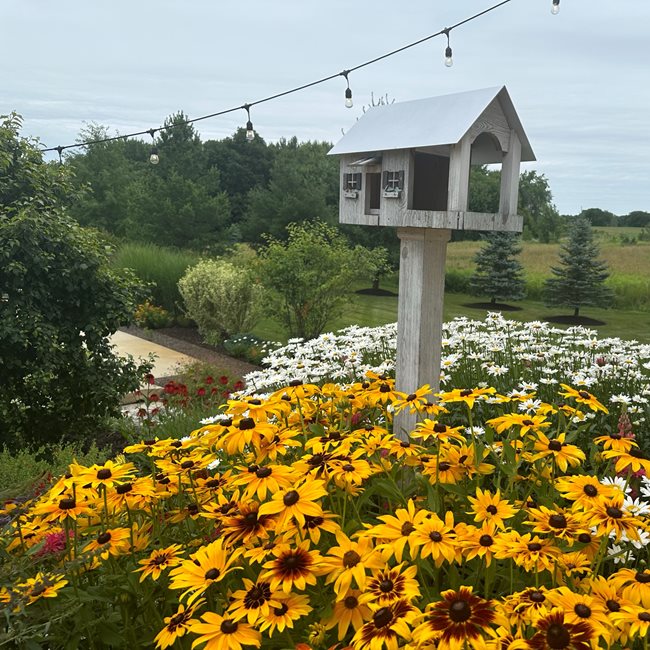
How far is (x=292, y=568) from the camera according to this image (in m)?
1.19

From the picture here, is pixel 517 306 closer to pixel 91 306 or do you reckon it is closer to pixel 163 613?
pixel 91 306

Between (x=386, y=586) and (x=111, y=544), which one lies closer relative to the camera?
(x=386, y=586)

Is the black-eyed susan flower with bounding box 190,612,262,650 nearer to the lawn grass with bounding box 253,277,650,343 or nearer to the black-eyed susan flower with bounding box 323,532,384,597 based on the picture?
the black-eyed susan flower with bounding box 323,532,384,597

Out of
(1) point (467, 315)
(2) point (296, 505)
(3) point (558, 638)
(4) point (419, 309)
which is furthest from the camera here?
(1) point (467, 315)

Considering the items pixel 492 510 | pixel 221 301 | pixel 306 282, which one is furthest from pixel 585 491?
pixel 221 301

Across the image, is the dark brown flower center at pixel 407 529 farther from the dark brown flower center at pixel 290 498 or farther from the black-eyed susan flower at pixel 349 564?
the dark brown flower center at pixel 290 498

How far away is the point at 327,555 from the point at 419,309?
2530 millimetres

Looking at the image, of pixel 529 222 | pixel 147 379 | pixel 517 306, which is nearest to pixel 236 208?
pixel 529 222

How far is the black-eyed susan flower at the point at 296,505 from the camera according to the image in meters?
1.24

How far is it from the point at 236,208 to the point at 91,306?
2617cm

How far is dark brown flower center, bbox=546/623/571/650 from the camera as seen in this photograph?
93 centimetres

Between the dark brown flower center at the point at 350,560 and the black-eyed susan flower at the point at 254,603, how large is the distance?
141mm

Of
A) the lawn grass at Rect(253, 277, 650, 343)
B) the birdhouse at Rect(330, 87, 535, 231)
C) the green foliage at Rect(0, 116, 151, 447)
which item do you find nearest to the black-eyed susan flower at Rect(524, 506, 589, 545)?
the birdhouse at Rect(330, 87, 535, 231)

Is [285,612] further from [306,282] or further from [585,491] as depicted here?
[306,282]
